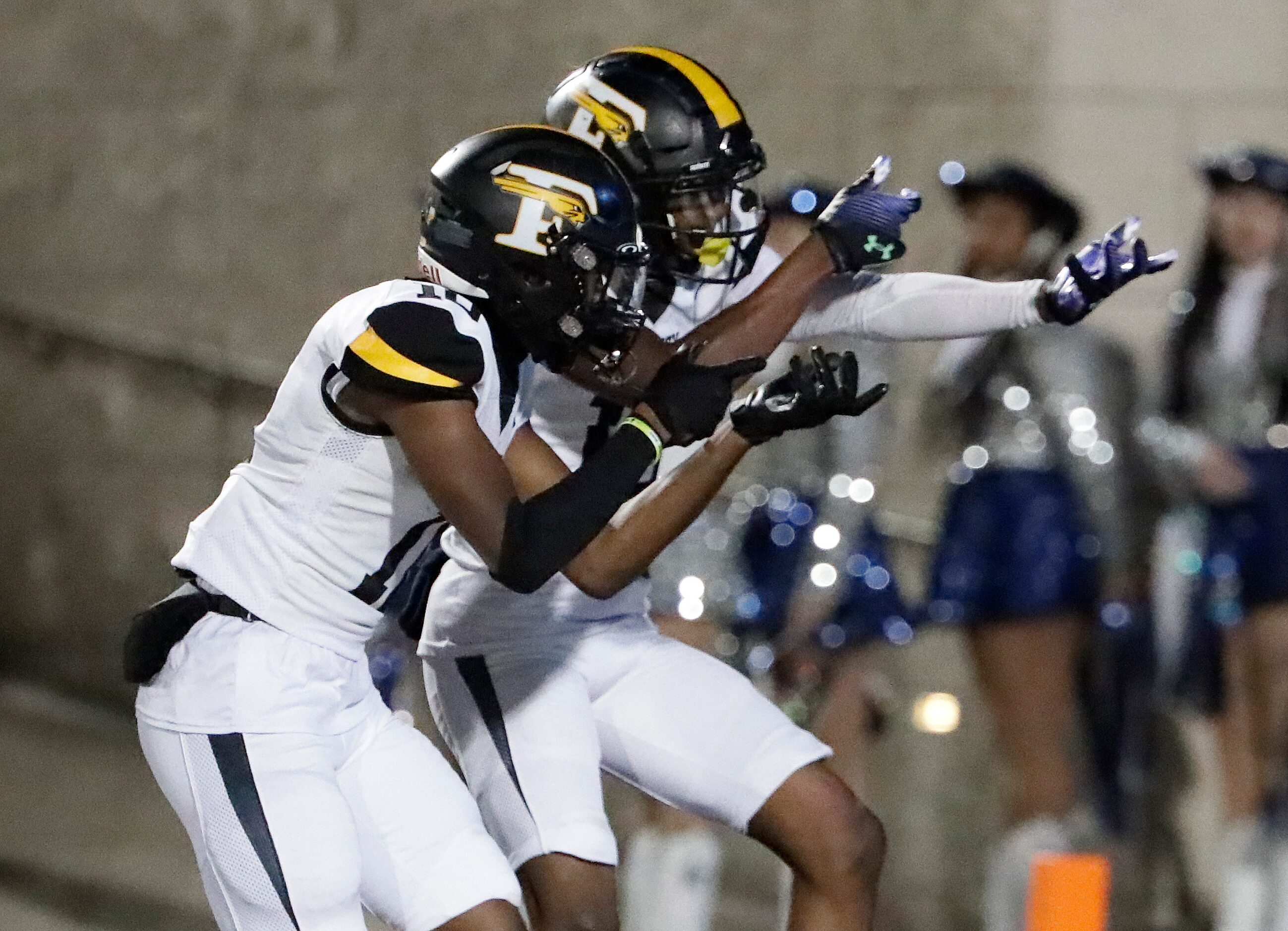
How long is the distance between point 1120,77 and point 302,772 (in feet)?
11.9

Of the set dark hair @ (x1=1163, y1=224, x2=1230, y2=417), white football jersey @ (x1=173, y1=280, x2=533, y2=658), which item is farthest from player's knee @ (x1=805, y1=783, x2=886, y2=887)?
dark hair @ (x1=1163, y1=224, x2=1230, y2=417)

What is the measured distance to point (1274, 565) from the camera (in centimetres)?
451

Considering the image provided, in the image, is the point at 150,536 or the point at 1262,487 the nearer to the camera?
the point at 1262,487

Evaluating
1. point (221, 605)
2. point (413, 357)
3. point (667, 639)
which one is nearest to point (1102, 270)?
point (667, 639)

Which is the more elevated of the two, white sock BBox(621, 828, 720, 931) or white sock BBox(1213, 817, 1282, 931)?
white sock BBox(1213, 817, 1282, 931)

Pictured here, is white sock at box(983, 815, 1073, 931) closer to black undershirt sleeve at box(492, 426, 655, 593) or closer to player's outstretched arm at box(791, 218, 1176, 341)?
player's outstretched arm at box(791, 218, 1176, 341)

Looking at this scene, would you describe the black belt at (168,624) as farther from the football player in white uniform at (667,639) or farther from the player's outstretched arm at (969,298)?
the player's outstretched arm at (969,298)

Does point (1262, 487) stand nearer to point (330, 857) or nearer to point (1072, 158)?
point (1072, 158)

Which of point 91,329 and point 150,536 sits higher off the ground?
point 91,329

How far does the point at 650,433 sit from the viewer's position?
2.88 meters

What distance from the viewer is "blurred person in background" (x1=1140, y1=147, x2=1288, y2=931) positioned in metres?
4.50

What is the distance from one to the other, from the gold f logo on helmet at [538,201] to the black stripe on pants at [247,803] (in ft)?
2.60

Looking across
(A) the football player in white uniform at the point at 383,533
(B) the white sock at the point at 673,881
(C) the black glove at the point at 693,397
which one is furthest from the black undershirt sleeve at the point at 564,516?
(B) the white sock at the point at 673,881

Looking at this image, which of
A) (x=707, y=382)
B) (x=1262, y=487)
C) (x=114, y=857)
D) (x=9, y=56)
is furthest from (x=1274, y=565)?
(x=9, y=56)
